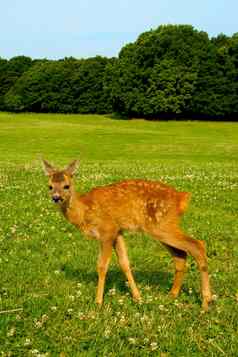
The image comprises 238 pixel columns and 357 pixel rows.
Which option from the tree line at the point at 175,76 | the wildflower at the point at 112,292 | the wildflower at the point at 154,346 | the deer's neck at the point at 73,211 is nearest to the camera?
the wildflower at the point at 154,346

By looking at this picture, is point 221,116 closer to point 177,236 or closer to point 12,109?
point 12,109

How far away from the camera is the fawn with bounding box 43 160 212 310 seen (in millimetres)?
8891

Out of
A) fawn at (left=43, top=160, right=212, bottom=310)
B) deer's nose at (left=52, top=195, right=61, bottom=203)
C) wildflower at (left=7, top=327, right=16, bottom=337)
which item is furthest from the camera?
fawn at (left=43, top=160, right=212, bottom=310)

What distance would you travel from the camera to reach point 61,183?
876 centimetres

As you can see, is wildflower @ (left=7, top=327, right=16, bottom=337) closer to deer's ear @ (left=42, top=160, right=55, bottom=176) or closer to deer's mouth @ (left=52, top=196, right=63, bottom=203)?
deer's mouth @ (left=52, top=196, right=63, bottom=203)

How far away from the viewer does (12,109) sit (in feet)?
398

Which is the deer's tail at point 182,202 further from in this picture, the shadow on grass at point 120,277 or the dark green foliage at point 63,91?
the dark green foliage at point 63,91

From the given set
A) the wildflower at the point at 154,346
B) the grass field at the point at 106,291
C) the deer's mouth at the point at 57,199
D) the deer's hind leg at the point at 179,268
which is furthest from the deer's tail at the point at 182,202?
the wildflower at the point at 154,346

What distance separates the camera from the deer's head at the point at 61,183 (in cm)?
867

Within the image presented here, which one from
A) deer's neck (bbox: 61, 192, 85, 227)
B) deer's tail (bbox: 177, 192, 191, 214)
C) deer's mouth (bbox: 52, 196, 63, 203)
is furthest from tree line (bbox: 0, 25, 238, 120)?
deer's mouth (bbox: 52, 196, 63, 203)

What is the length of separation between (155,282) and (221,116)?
9108 cm

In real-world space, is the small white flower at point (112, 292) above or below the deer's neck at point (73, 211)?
below

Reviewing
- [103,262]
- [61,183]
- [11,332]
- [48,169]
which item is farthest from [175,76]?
[11,332]

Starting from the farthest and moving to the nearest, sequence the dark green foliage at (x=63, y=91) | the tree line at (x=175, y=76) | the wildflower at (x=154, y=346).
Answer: the dark green foliage at (x=63, y=91)
the tree line at (x=175, y=76)
the wildflower at (x=154, y=346)
